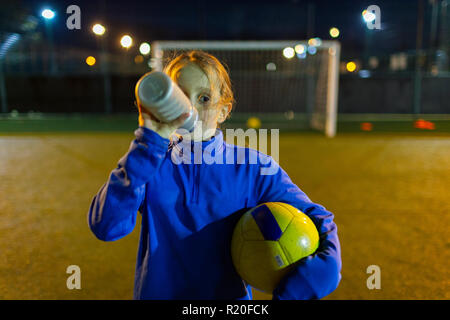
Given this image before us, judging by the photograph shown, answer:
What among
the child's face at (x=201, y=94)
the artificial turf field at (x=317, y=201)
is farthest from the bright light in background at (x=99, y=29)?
→ the child's face at (x=201, y=94)

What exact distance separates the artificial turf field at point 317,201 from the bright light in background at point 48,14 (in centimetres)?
1314

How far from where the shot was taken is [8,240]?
13.3 ft

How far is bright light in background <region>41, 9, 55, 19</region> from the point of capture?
20891mm

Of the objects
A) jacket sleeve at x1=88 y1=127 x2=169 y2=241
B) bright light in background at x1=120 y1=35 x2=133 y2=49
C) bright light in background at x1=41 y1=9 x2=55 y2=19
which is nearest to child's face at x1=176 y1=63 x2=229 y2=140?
jacket sleeve at x1=88 y1=127 x2=169 y2=241

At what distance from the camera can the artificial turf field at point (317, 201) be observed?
3.16m

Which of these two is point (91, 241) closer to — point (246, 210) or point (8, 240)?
point (8, 240)

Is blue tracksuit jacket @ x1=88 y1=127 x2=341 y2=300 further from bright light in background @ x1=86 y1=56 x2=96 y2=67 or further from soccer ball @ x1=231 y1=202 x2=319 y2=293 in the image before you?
bright light in background @ x1=86 y1=56 x2=96 y2=67

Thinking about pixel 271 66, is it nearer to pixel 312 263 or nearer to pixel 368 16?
pixel 368 16

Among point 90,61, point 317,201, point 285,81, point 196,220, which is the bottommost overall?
point 317,201

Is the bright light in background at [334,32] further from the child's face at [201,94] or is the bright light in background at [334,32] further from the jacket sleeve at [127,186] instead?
the jacket sleeve at [127,186]

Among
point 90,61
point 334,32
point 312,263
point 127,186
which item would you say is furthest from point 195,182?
point 334,32

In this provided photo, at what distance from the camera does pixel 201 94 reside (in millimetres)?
1422

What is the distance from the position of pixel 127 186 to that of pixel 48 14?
907 inches
